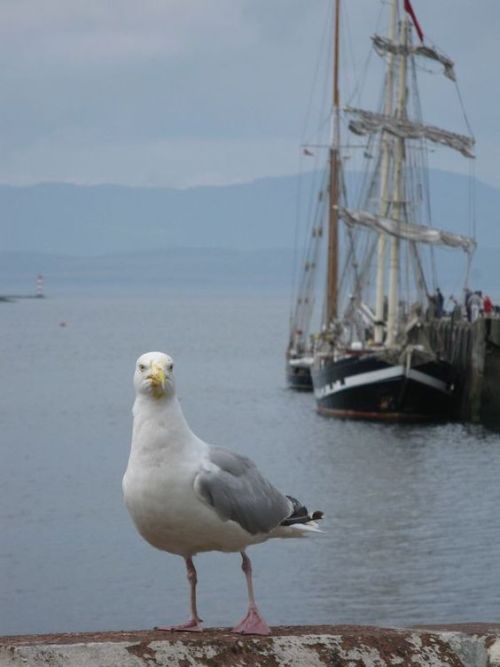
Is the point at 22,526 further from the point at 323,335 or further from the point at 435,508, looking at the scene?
the point at 323,335

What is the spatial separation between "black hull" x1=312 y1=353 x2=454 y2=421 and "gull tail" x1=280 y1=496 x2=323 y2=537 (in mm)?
41113

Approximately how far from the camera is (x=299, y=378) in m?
72.1

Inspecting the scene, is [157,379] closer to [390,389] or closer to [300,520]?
[300,520]

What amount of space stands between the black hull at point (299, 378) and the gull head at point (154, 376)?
208ft

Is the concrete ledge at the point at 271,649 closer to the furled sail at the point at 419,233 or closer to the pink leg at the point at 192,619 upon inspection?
the pink leg at the point at 192,619

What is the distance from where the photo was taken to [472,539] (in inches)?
1144

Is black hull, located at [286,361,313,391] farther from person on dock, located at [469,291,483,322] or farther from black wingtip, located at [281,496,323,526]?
black wingtip, located at [281,496,323,526]

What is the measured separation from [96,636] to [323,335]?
52579mm

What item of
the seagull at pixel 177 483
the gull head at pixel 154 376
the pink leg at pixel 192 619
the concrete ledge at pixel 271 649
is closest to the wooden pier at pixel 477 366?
the pink leg at pixel 192 619

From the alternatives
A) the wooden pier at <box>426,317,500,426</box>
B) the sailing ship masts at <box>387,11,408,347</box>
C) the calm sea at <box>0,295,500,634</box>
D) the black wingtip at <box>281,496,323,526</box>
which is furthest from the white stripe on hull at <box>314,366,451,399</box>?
the black wingtip at <box>281,496,323,526</box>

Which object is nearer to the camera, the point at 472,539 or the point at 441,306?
the point at 472,539

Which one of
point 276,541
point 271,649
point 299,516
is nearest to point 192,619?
point 299,516

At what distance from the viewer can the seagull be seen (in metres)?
6.64

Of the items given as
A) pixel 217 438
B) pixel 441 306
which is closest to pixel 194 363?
pixel 441 306
